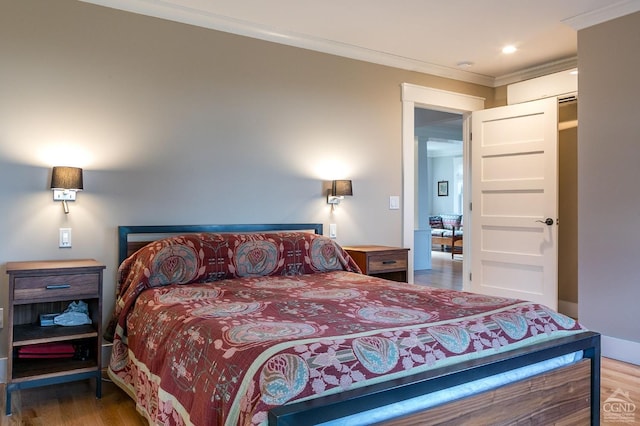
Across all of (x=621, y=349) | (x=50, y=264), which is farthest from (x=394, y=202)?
(x=50, y=264)

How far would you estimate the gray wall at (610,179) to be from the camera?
3162 mm

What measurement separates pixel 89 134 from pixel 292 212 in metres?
1.53

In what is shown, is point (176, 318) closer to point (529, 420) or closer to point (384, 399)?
point (384, 399)

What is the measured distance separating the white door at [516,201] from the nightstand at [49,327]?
3479 mm

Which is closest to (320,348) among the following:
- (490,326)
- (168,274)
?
(490,326)

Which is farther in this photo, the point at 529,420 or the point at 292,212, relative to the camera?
the point at 292,212

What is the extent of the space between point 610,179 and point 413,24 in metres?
1.81

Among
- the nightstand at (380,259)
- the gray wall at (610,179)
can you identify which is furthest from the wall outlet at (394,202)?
the gray wall at (610,179)

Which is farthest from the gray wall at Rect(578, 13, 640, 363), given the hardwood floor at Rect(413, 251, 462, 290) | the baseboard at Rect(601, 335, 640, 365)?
the hardwood floor at Rect(413, 251, 462, 290)

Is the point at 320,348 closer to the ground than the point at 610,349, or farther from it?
farther from it

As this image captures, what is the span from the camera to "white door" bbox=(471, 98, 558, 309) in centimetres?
405

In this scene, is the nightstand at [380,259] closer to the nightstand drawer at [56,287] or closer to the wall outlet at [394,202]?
the wall outlet at [394,202]

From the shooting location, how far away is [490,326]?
168 centimetres

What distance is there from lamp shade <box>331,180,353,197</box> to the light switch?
75.8 inches
